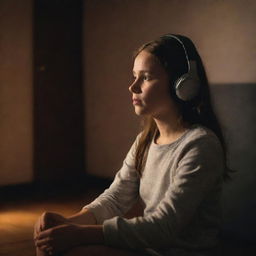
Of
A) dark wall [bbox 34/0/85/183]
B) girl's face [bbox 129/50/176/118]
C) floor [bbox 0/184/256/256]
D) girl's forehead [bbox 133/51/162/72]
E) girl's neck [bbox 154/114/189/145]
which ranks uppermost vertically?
girl's forehead [bbox 133/51/162/72]

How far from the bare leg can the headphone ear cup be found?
0.48 m

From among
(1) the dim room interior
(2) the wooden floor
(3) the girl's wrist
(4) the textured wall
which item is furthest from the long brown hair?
(4) the textured wall

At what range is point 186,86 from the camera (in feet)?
4.66

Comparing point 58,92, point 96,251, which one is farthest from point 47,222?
point 58,92

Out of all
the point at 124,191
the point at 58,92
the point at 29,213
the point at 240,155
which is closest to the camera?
the point at 124,191

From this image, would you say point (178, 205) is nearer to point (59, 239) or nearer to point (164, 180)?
point (164, 180)

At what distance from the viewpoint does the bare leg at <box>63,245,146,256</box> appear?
47.5 inches

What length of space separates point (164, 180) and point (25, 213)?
235 centimetres

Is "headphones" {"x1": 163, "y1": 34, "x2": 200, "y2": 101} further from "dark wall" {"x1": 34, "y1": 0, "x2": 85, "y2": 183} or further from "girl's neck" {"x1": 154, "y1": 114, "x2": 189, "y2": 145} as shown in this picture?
"dark wall" {"x1": 34, "y1": 0, "x2": 85, "y2": 183}

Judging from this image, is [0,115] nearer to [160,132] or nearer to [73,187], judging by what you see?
[73,187]

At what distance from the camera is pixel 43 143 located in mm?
4387

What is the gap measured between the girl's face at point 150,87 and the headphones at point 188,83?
0.04 metres

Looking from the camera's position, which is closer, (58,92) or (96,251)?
(96,251)

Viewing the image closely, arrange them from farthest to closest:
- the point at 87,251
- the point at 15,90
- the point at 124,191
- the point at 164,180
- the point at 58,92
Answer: the point at 58,92, the point at 15,90, the point at 124,191, the point at 164,180, the point at 87,251
